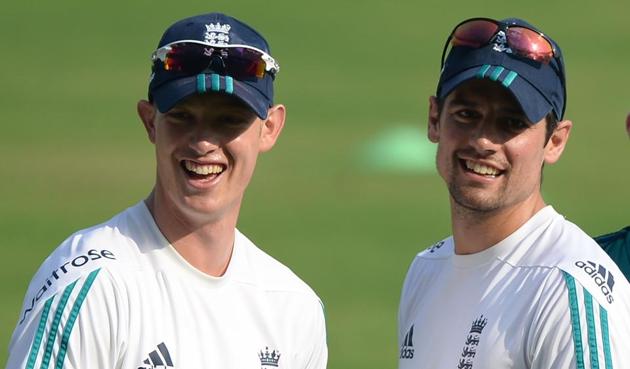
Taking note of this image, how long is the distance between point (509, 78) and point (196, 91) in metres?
0.89

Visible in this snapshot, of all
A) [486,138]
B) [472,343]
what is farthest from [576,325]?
[486,138]

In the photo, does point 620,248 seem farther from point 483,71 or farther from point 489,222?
point 483,71

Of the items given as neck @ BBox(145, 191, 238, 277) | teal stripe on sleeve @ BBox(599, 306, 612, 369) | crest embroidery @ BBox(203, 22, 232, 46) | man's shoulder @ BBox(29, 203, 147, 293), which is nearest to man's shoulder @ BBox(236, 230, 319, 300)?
neck @ BBox(145, 191, 238, 277)

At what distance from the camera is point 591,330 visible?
361 centimetres

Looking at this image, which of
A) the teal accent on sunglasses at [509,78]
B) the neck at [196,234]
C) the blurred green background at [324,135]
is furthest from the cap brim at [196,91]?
the blurred green background at [324,135]

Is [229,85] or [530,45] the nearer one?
[229,85]

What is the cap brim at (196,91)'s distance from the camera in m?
3.66

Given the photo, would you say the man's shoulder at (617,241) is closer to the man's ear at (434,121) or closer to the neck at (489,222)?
the neck at (489,222)

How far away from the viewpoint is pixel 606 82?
9242 mm

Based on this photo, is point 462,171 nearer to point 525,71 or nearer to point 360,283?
point 525,71

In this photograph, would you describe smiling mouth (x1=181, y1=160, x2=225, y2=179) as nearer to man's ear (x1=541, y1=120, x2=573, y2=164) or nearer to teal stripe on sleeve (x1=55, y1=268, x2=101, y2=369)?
teal stripe on sleeve (x1=55, y1=268, x2=101, y2=369)

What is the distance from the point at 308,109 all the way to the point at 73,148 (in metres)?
1.50

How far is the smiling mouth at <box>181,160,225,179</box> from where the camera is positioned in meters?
3.74

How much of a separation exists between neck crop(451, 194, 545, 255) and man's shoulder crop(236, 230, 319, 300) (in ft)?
1.61
